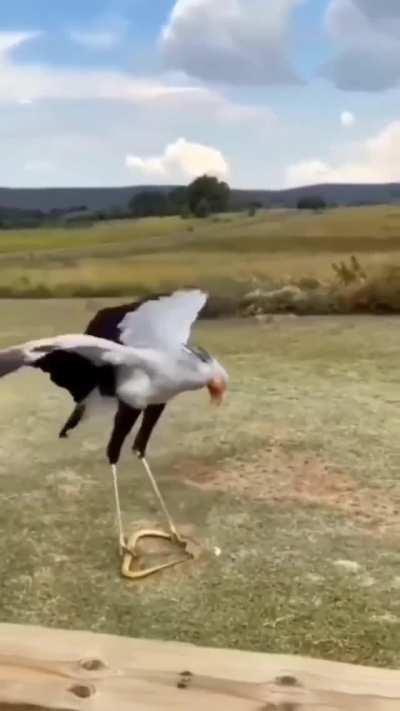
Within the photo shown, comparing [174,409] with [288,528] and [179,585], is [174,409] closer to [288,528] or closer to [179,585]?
[288,528]

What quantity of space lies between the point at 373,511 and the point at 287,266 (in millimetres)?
1030

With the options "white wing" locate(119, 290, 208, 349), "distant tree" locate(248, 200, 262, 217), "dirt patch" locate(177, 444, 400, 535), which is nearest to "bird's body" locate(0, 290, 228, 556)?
"white wing" locate(119, 290, 208, 349)

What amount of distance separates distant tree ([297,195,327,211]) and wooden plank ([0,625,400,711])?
5.50 feet

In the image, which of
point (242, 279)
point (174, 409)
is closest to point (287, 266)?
point (242, 279)

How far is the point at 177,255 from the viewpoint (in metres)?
2.42

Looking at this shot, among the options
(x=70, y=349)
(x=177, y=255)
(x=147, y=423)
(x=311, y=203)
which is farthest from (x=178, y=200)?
(x=70, y=349)

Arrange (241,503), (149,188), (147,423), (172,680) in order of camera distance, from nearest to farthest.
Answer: (172,680)
(147,423)
(241,503)
(149,188)

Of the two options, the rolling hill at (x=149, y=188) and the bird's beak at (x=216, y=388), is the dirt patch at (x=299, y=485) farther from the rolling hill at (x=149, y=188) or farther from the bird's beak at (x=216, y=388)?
the rolling hill at (x=149, y=188)

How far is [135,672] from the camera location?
805 mm

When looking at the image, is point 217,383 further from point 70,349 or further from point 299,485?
point 299,485

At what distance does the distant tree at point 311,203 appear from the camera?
2.40m

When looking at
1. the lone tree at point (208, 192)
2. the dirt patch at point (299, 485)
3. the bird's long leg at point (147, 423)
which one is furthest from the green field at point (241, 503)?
the lone tree at point (208, 192)

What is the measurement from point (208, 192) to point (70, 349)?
1.19 metres

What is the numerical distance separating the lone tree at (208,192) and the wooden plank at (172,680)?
154 cm
